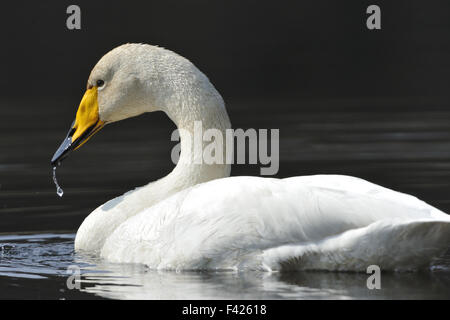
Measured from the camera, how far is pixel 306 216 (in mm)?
7535

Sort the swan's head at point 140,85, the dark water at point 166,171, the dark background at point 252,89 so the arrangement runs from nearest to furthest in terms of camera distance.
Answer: the dark water at point 166,171 → the swan's head at point 140,85 → the dark background at point 252,89

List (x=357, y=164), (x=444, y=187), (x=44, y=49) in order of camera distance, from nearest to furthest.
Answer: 1. (x=444, y=187)
2. (x=357, y=164)
3. (x=44, y=49)

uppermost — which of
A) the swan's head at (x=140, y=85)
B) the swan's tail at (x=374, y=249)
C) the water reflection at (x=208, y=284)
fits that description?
the swan's head at (x=140, y=85)

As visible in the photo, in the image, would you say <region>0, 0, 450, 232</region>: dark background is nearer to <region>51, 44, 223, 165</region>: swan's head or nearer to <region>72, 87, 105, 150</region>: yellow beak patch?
<region>72, 87, 105, 150</region>: yellow beak patch

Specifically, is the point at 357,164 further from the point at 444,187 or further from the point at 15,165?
the point at 15,165

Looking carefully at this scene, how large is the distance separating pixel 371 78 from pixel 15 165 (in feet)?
29.3

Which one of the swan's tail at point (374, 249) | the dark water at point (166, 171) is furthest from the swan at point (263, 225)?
the dark water at point (166, 171)

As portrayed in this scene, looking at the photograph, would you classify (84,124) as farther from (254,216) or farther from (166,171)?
(166,171)

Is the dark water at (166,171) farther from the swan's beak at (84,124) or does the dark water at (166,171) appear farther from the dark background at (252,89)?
the swan's beak at (84,124)

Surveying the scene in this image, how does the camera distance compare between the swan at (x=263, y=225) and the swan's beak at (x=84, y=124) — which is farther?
the swan's beak at (x=84, y=124)

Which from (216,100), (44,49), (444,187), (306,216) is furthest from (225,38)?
(306,216)

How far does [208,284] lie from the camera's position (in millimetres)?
7594

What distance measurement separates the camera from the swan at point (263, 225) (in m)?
7.42

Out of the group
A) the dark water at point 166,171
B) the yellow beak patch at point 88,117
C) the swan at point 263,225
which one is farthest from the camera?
the yellow beak patch at point 88,117
